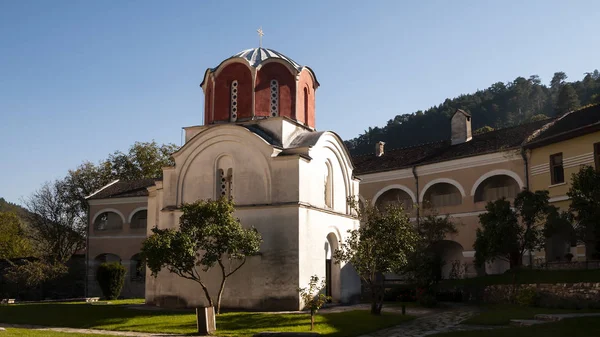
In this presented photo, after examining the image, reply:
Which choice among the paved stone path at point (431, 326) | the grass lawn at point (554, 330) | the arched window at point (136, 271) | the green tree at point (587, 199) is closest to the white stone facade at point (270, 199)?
the paved stone path at point (431, 326)

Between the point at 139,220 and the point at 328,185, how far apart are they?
20431mm

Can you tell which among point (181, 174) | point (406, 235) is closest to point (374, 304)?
point (406, 235)

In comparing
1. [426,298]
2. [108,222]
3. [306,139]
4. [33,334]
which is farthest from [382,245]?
[108,222]

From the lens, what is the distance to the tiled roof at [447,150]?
30.0 m

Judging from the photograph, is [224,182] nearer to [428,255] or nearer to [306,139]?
[306,139]

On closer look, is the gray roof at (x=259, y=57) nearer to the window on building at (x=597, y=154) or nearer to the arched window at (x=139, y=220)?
the window on building at (x=597, y=154)

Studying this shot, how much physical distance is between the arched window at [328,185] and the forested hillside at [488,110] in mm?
45579

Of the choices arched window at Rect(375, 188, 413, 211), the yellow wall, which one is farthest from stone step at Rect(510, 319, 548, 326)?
arched window at Rect(375, 188, 413, 211)

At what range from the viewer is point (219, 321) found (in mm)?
16297

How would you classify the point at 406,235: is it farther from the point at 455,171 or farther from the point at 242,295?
the point at 455,171

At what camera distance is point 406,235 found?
58.1ft

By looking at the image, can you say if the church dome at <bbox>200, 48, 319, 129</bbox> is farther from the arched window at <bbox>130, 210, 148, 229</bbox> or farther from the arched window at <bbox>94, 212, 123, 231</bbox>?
the arched window at <bbox>94, 212, 123, 231</bbox>

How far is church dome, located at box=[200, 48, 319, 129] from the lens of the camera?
861 inches

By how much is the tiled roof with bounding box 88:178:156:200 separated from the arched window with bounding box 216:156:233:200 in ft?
61.2
